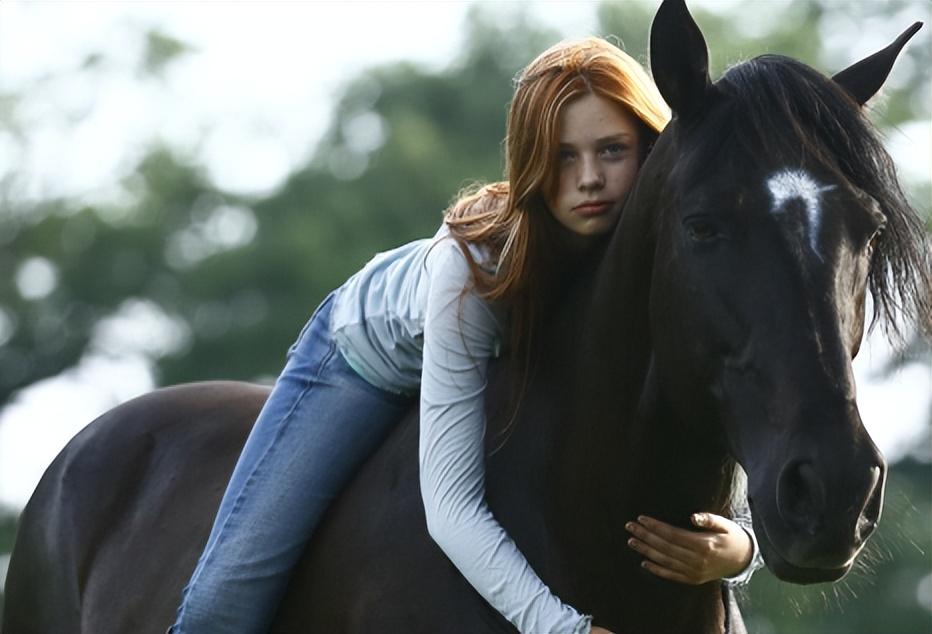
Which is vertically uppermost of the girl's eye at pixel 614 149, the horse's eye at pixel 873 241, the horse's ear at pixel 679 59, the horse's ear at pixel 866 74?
the horse's ear at pixel 679 59

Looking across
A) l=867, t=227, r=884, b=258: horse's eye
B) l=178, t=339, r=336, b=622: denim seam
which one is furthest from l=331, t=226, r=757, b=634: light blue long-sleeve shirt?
l=867, t=227, r=884, b=258: horse's eye

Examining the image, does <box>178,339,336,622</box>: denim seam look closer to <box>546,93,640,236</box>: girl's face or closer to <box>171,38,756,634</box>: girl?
<box>171,38,756,634</box>: girl

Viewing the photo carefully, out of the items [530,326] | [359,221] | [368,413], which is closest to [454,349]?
[530,326]

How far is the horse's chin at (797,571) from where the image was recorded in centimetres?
327

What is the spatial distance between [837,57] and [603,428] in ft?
89.3

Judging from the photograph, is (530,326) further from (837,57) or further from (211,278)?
(837,57)

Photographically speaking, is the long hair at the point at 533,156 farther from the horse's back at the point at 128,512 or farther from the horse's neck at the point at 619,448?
the horse's back at the point at 128,512

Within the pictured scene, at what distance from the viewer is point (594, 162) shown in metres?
4.03

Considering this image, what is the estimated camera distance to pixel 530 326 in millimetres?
4117

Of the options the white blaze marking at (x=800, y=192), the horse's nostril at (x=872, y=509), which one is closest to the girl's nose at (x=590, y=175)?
the white blaze marking at (x=800, y=192)

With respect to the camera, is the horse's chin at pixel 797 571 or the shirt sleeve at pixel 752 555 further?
the shirt sleeve at pixel 752 555

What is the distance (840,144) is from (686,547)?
1012 millimetres

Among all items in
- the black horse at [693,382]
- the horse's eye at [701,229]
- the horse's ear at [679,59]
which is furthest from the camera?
the horse's ear at [679,59]

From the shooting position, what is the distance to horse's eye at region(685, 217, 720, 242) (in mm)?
3543
